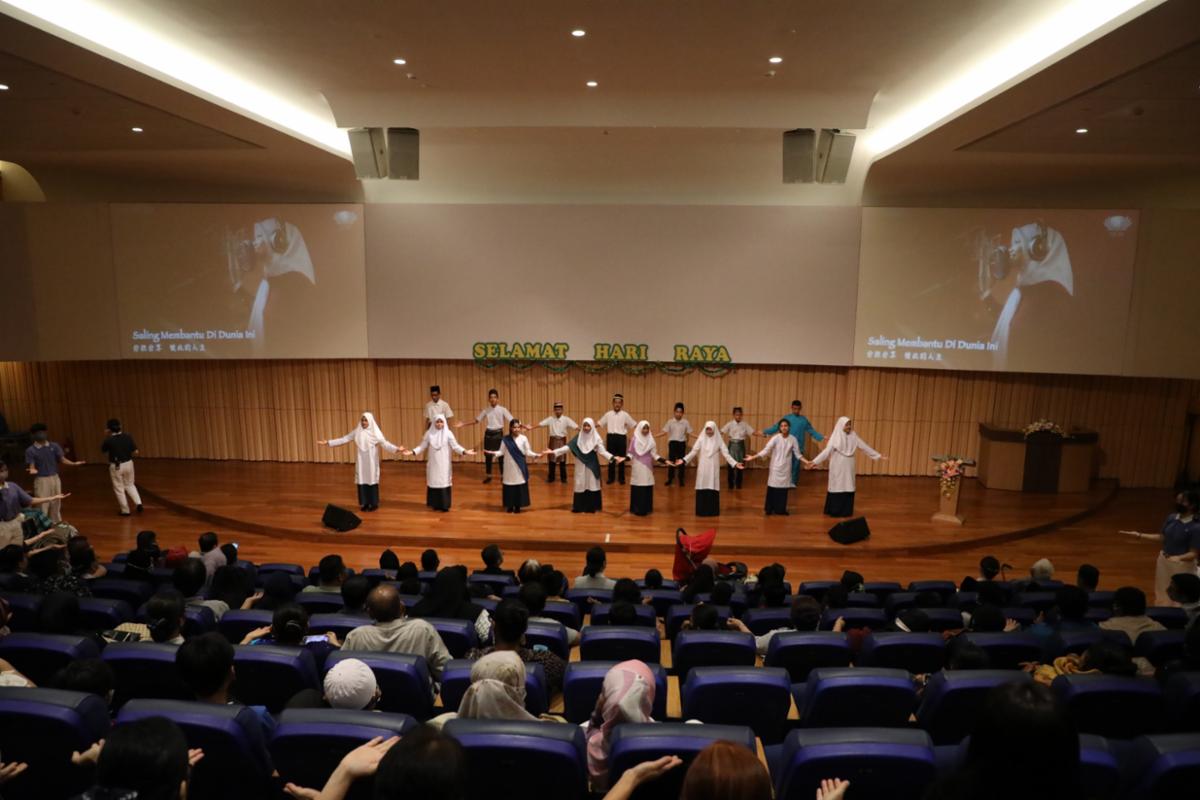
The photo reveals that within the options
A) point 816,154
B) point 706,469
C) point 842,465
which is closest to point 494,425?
point 706,469

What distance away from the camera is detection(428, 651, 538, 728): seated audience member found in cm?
284

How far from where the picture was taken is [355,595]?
4.89 metres

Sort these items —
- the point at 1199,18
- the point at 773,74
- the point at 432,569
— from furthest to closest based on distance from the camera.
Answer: the point at 773,74
the point at 432,569
the point at 1199,18

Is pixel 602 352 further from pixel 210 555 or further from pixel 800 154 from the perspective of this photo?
pixel 210 555

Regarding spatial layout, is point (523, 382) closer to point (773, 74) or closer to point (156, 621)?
point (773, 74)

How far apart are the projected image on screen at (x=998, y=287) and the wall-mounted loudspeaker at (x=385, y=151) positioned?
7373 millimetres

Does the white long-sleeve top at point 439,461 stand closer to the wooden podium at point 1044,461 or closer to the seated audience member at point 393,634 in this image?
the seated audience member at point 393,634

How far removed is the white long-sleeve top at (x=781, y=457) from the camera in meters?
10.7

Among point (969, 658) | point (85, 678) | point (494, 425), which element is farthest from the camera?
point (494, 425)

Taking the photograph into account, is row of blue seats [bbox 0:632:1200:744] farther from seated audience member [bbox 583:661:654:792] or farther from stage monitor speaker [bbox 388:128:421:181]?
stage monitor speaker [bbox 388:128:421:181]

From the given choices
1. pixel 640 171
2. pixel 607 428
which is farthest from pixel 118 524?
pixel 640 171

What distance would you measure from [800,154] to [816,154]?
27 centimetres

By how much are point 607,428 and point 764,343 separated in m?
3.13

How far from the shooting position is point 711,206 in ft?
41.5
